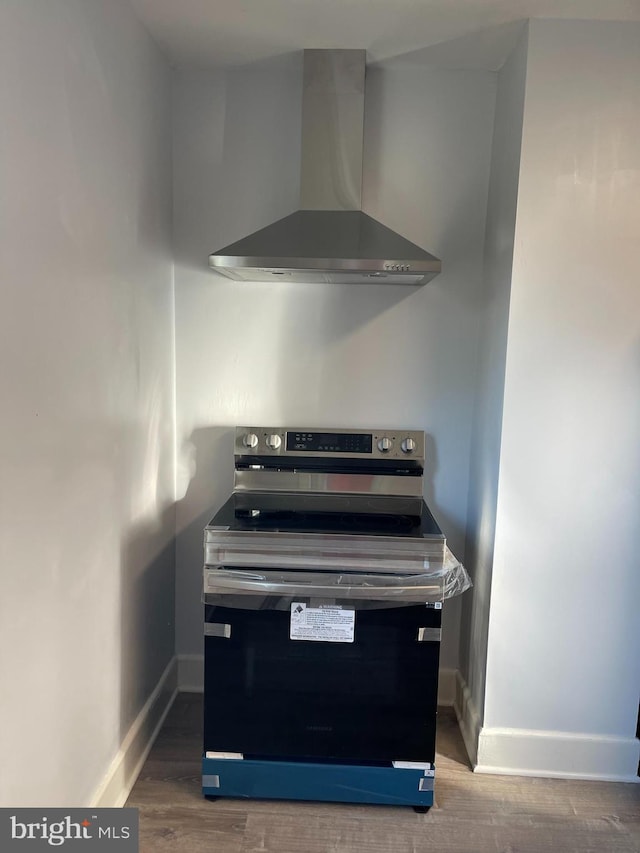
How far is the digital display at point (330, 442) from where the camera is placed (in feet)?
7.25

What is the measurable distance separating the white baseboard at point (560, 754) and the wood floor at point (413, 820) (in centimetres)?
3

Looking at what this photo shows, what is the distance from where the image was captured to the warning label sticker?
Answer: 5.76 feet

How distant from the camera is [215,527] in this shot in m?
1.75

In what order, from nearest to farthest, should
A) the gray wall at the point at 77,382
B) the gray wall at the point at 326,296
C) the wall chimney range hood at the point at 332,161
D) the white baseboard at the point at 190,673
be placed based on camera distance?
the gray wall at the point at 77,382 < the wall chimney range hood at the point at 332,161 < the gray wall at the point at 326,296 < the white baseboard at the point at 190,673

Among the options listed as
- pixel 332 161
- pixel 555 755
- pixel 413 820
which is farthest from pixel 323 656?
pixel 332 161

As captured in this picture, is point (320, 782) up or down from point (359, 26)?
down

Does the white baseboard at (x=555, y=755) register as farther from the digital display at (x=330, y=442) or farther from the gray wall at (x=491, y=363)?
the digital display at (x=330, y=442)

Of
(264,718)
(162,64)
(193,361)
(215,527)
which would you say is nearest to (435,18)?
(162,64)

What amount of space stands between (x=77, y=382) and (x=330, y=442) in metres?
0.95

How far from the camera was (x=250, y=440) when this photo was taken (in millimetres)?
2195

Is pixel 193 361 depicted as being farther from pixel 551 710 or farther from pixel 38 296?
pixel 551 710

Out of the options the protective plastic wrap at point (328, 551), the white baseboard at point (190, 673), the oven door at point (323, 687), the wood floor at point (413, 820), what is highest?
the protective plastic wrap at point (328, 551)

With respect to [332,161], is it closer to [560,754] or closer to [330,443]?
[330,443]

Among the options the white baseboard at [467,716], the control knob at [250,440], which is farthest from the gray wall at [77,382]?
the white baseboard at [467,716]
